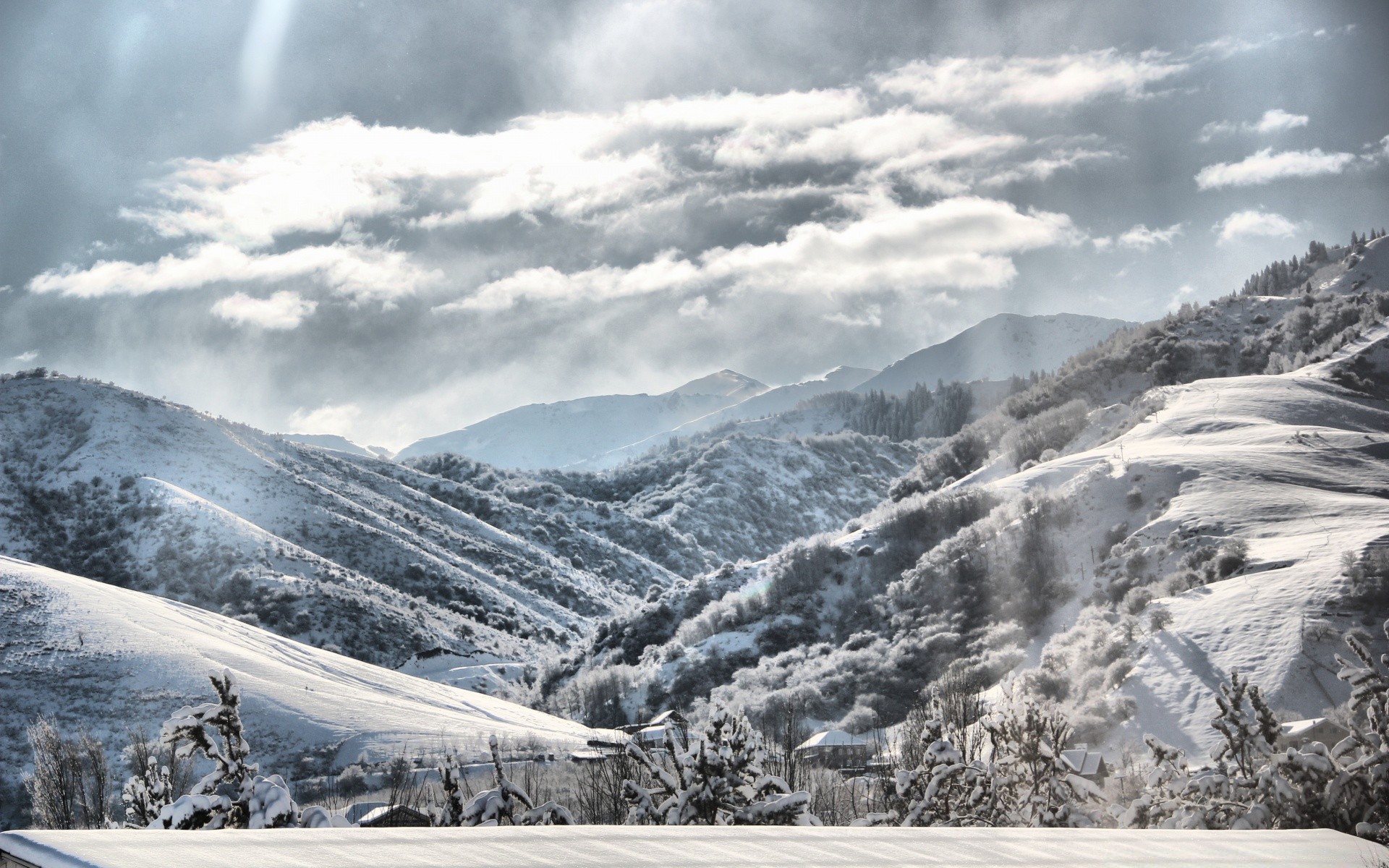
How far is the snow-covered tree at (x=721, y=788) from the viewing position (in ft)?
34.4

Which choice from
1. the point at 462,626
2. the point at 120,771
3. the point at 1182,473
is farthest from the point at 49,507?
the point at 1182,473

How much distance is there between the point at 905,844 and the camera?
8.12 m

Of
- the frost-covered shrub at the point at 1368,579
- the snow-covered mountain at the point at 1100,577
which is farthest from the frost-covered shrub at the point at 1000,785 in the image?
the frost-covered shrub at the point at 1368,579

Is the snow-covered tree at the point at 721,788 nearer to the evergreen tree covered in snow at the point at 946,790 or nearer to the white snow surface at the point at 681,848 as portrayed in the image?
the evergreen tree covered in snow at the point at 946,790

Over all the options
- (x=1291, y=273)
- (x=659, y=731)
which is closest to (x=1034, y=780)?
(x=659, y=731)

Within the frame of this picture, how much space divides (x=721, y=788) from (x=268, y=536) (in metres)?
74.1

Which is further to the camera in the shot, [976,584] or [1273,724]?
[976,584]

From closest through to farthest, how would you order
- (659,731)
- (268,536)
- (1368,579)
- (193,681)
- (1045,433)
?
(1368,579) < (193,681) < (659,731) < (1045,433) < (268,536)

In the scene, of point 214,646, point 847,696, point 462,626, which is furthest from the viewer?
point 462,626

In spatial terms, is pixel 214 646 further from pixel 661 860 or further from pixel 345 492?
pixel 345 492

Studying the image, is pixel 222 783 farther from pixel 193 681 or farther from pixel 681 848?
pixel 193 681

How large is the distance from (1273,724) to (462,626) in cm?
6770

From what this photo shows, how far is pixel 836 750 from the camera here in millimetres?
37562

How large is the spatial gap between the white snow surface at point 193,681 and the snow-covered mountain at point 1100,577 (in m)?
15.8
